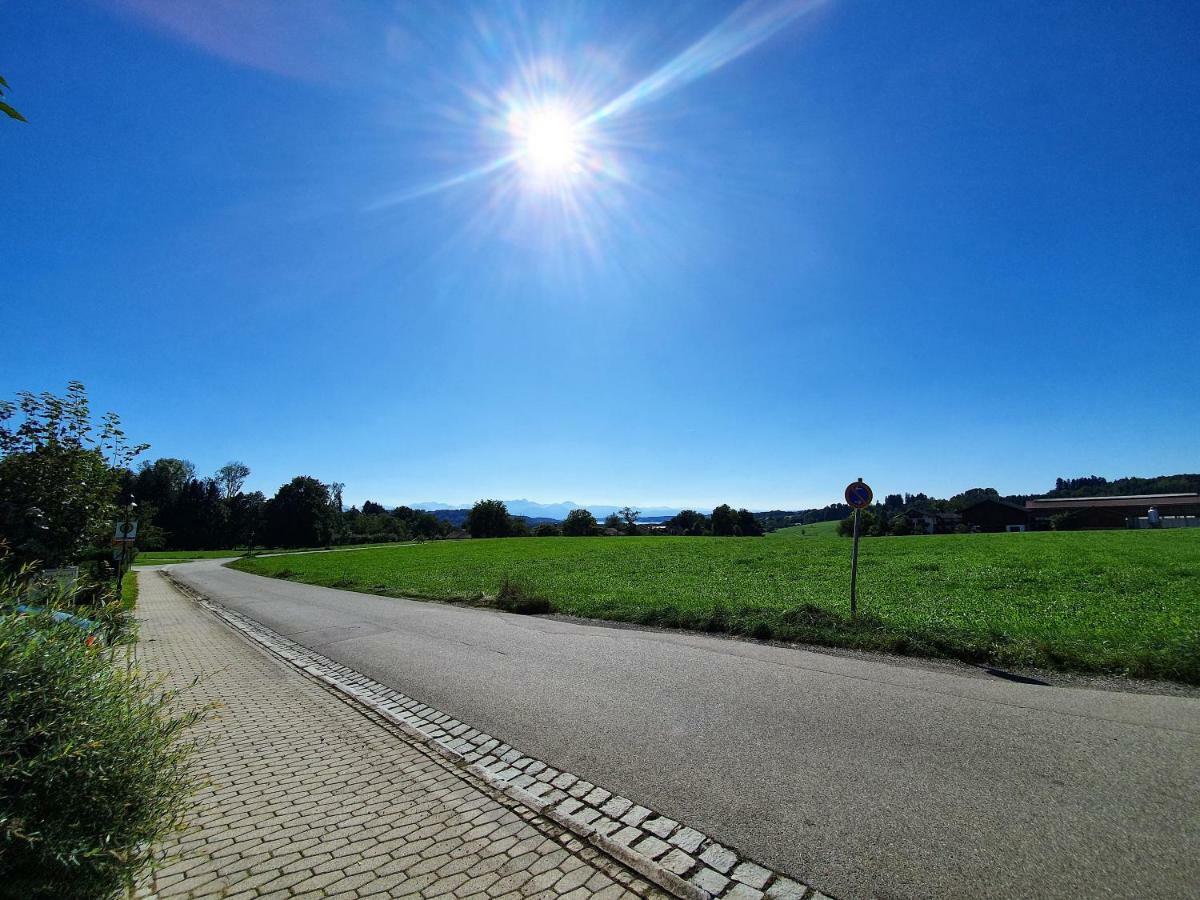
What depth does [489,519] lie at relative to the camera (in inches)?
4149

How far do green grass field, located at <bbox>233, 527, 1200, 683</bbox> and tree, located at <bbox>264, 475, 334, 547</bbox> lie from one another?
2765 inches

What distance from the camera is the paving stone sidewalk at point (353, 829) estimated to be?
11.5 feet

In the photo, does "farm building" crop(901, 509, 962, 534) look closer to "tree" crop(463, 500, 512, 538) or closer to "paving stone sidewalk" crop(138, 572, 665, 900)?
"tree" crop(463, 500, 512, 538)

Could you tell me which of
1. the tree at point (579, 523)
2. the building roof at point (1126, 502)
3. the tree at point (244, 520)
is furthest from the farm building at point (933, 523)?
the tree at point (244, 520)

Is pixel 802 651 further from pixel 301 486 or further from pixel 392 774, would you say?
pixel 301 486

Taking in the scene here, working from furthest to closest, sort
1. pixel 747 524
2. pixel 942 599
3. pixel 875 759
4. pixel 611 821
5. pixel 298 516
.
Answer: pixel 747 524 < pixel 298 516 < pixel 942 599 < pixel 875 759 < pixel 611 821

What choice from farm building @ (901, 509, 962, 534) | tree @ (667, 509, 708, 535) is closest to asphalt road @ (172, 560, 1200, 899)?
farm building @ (901, 509, 962, 534)

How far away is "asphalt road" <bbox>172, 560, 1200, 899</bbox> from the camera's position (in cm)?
333

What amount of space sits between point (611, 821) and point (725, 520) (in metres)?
101

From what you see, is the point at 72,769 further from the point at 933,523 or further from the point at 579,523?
the point at 579,523

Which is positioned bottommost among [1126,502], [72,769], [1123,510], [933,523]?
[933,523]

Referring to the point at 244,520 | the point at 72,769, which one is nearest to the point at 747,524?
the point at 244,520

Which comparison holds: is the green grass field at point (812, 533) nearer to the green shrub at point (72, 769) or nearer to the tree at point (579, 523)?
the tree at point (579, 523)

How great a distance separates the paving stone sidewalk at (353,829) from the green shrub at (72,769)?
0.91m
